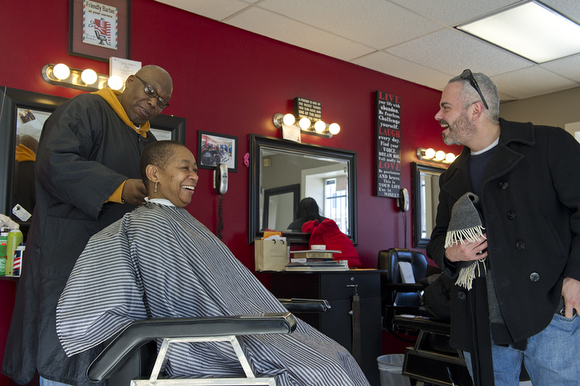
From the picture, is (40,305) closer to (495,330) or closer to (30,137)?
(30,137)

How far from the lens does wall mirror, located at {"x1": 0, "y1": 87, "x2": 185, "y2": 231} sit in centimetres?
Result: 254

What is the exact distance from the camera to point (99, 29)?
288 centimetres

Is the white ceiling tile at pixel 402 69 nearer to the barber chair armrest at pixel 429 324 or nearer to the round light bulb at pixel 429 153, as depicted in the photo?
the round light bulb at pixel 429 153

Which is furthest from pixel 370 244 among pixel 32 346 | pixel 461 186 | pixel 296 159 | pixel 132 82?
pixel 32 346

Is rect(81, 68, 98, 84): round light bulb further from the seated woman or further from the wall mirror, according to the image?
the seated woman

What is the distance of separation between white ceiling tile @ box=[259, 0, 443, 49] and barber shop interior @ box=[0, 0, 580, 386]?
0.06 ft

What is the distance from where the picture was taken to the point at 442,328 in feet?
7.20

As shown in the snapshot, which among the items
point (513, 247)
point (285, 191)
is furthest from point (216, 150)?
point (513, 247)

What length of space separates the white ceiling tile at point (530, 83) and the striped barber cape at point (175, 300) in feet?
12.6

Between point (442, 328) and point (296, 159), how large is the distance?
1.89 metres

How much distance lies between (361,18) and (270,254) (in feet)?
5.68

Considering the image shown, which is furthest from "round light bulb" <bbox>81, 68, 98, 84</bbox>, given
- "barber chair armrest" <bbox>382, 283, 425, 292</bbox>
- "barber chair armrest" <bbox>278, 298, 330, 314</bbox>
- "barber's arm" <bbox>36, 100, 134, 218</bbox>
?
"barber chair armrest" <bbox>382, 283, 425, 292</bbox>

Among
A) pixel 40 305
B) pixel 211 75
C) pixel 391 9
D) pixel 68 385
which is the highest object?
pixel 391 9

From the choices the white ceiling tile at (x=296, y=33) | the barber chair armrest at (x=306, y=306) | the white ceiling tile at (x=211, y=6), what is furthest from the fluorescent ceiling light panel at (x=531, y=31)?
the barber chair armrest at (x=306, y=306)
